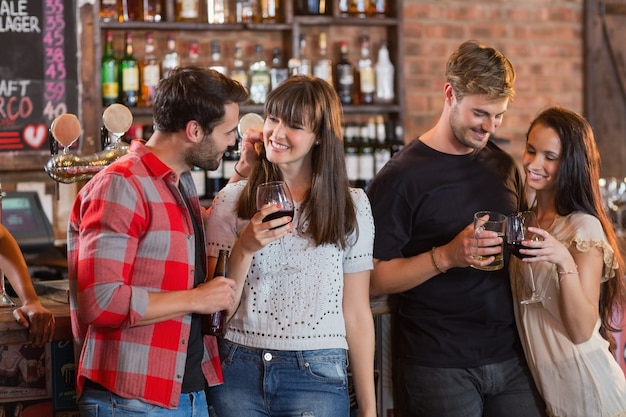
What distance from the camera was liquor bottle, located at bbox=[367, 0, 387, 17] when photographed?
16.1 ft

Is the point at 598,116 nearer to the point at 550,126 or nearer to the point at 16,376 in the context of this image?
the point at 550,126

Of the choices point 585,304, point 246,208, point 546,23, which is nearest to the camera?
point 246,208

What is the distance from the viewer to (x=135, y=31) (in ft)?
15.2

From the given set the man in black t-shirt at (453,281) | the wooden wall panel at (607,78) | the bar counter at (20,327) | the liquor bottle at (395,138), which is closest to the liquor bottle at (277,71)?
the liquor bottle at (395,138)

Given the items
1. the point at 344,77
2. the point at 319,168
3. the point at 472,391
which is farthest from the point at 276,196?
the point at 344,77

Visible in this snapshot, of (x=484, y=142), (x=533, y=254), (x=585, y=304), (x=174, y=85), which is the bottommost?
(x=585, y=304)

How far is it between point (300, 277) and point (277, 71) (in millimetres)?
2819

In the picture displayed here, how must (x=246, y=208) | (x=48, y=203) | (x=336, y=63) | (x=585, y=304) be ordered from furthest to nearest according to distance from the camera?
(x=336, y=63) → (x=48, y=203) → (x=585, y=304) → (x=246, y=208)

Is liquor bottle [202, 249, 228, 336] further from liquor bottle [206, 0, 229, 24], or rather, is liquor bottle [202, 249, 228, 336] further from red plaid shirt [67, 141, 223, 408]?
liquor bottle [206, 0, 229, 24]

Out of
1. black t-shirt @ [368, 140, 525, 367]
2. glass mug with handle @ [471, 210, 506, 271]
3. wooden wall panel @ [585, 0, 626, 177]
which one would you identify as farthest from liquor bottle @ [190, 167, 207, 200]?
glass mug with handle @ [471, 210, 506, 271]

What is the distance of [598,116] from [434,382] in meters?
3.74

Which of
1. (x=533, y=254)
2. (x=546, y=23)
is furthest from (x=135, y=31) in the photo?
(x=533, y=254)

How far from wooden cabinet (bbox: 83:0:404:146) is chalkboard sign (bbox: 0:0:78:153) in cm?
13

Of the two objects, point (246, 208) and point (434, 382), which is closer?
point (246, 208)
